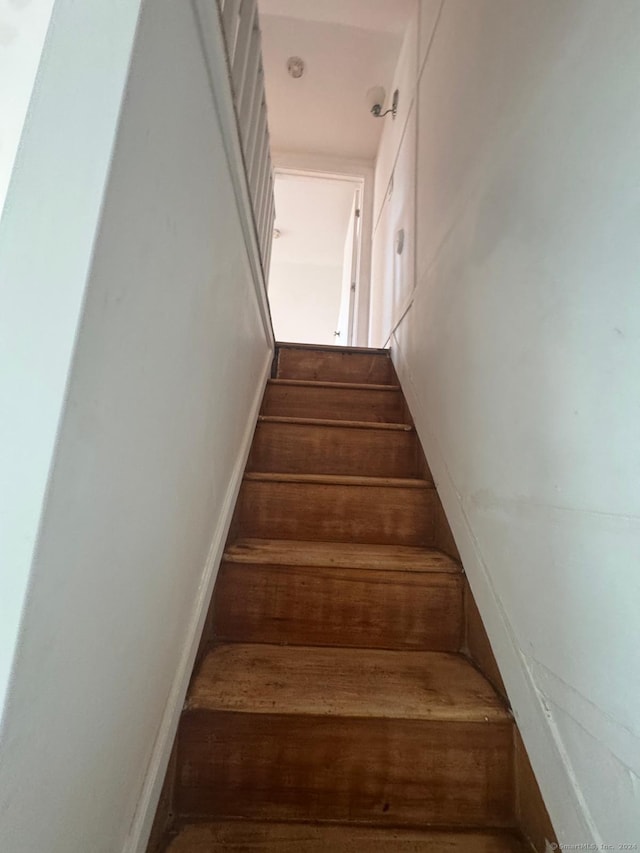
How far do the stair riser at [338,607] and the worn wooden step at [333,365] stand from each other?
1.36 metres

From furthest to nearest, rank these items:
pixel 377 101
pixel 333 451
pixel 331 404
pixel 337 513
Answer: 1. pixel 377 101
2. pixel 331 404
3. pixel 333 451
4. pixel 337 513

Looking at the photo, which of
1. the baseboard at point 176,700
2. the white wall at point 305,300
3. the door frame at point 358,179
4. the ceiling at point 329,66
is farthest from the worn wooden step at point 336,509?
the white wall at point 305,300

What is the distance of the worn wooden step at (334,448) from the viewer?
1.58 m

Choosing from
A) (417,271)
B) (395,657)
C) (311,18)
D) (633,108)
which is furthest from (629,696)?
(311,18)

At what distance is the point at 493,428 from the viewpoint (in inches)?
39.1

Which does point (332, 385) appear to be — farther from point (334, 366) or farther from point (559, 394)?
point (559, 394)

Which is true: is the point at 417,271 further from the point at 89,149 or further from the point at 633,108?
the point at 89,149

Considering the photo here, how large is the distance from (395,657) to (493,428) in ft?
1.86

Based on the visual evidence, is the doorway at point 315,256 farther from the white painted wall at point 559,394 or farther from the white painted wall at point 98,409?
the white painted wall at point 98,409

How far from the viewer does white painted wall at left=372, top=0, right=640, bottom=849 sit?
23.0 inches

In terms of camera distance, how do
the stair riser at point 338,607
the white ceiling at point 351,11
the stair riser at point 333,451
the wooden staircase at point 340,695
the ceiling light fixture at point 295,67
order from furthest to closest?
the ceiling light fixture at point 295,67 → the white ceiling at point 351,11 → the stair riser at point 333,451 → the stair riser at point 338,607 → the wooden staircase at point 340,695

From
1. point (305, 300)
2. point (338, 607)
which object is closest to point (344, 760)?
point (338, 607)

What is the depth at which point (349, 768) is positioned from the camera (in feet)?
2.46

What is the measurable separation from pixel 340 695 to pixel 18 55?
1.02m
